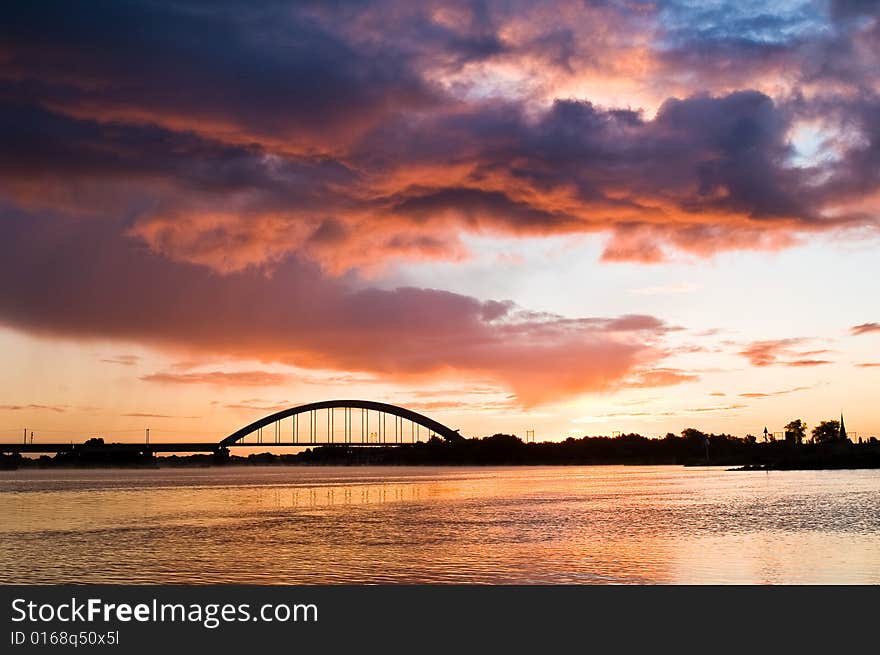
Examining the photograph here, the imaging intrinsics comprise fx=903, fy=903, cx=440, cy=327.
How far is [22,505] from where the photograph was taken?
63.8 m

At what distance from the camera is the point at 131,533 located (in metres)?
40.9

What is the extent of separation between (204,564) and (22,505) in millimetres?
41078
